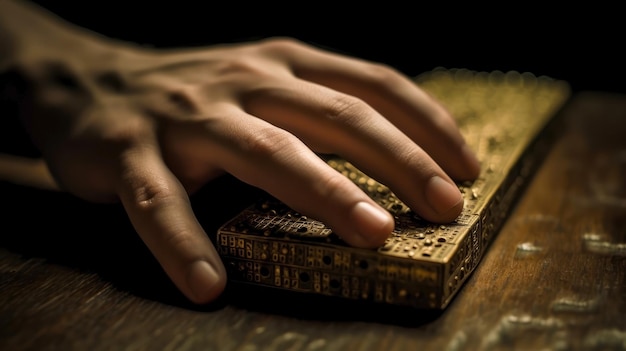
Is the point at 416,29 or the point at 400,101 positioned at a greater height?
the point at 400,101

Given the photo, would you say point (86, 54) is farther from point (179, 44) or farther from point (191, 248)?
point (179, 44)

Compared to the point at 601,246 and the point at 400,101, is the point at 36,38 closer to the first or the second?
the point at 400,101

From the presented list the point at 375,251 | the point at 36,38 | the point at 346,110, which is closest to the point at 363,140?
the point at 346,110

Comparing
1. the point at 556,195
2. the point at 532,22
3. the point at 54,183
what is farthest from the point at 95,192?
the point at 532,22

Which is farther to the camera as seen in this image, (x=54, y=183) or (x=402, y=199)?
(x=54, y=183)

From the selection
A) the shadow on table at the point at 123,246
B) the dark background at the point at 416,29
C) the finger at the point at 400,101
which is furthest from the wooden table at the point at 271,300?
the dark background at the point at 416,29

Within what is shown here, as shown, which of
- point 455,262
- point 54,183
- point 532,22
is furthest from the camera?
point 532,22
